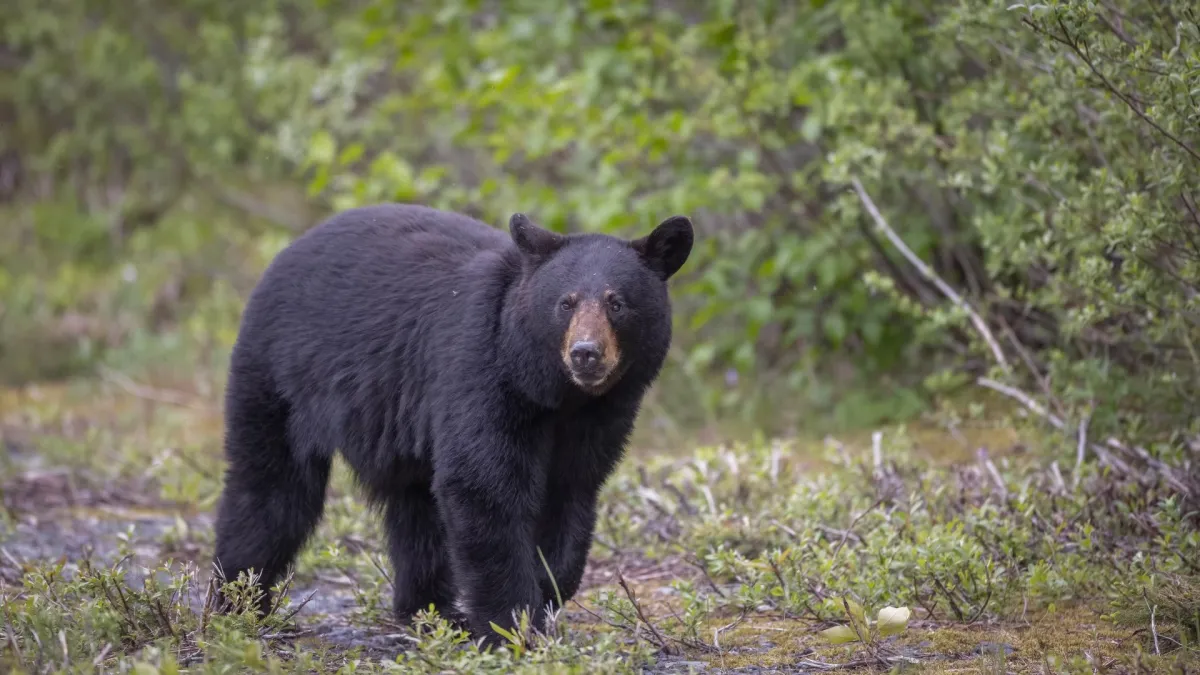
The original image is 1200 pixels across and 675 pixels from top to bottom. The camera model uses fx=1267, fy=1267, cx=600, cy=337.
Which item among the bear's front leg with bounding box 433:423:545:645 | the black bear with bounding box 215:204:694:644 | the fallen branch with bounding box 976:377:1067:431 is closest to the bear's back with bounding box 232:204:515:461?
the black bear with bounding box 215:204:694:644

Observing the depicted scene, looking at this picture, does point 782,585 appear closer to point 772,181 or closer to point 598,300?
point 598,300

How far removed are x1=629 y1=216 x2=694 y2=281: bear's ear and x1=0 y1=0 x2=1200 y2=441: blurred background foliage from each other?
132cm

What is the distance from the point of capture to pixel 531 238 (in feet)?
A: 13.6

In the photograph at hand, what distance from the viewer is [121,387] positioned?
9.95 metres

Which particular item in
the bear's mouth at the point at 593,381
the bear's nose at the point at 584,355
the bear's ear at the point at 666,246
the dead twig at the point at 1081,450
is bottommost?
the dead twig at the point at 1081,450

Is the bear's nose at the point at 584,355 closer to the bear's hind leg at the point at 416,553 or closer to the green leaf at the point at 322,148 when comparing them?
the bear's hind leg at the point at 416,553

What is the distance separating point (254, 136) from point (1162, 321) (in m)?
9.68

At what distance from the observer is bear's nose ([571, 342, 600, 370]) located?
3.85 meters

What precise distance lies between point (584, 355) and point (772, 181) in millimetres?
3514

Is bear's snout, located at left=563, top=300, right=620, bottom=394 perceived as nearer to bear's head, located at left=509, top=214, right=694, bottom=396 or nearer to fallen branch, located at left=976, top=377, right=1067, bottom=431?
bear's head, located at left=509, top=214, right=694, bottom=396

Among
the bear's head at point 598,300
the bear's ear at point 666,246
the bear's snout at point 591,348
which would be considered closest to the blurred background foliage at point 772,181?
the bear's ear at point 666,246

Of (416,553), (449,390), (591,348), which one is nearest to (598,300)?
(591,348)

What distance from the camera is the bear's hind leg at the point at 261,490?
15.0 feet

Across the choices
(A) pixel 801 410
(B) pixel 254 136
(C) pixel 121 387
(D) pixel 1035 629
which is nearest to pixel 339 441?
(D) pixel 1035 629
